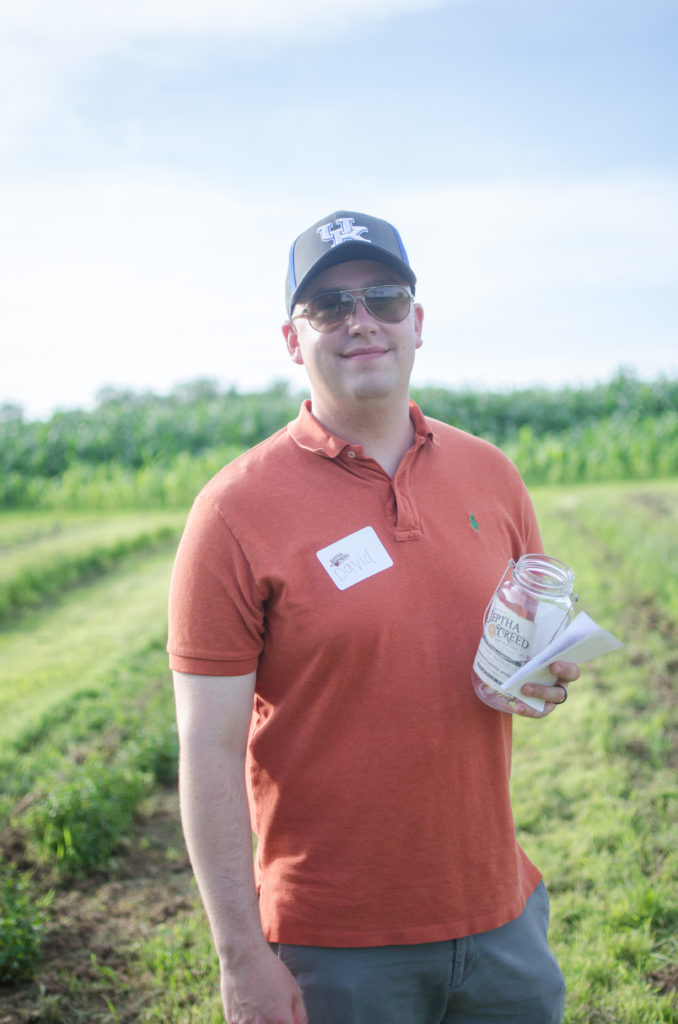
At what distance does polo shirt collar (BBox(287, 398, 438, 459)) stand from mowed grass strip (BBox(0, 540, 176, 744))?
13.1 feet

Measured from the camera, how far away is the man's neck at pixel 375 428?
211 centimetres

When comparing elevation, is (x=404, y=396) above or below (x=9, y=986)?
above

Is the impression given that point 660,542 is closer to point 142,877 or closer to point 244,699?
point 142,877

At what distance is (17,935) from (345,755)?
1.97 meters

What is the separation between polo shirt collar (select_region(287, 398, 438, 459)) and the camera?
203cm

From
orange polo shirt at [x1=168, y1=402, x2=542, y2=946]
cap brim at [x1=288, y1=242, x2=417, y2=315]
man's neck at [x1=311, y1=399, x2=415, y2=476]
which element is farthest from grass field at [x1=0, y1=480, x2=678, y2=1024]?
cap brim at [x1=288, y1=242, x2=417, y2=315]

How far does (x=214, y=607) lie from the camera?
1803mm

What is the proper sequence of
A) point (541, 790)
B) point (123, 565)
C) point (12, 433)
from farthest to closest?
point (12, 433) < point (123, 565) < point (541, 790)

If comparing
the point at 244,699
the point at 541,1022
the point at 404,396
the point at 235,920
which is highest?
the point at 404,396

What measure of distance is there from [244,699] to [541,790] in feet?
9.87

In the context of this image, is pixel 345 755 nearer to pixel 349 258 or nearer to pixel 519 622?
pixel 519 622

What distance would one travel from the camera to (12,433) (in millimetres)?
20688

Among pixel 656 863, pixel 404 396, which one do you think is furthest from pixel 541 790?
pixel 404 396

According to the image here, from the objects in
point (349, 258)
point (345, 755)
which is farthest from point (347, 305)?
point (345, 755)
